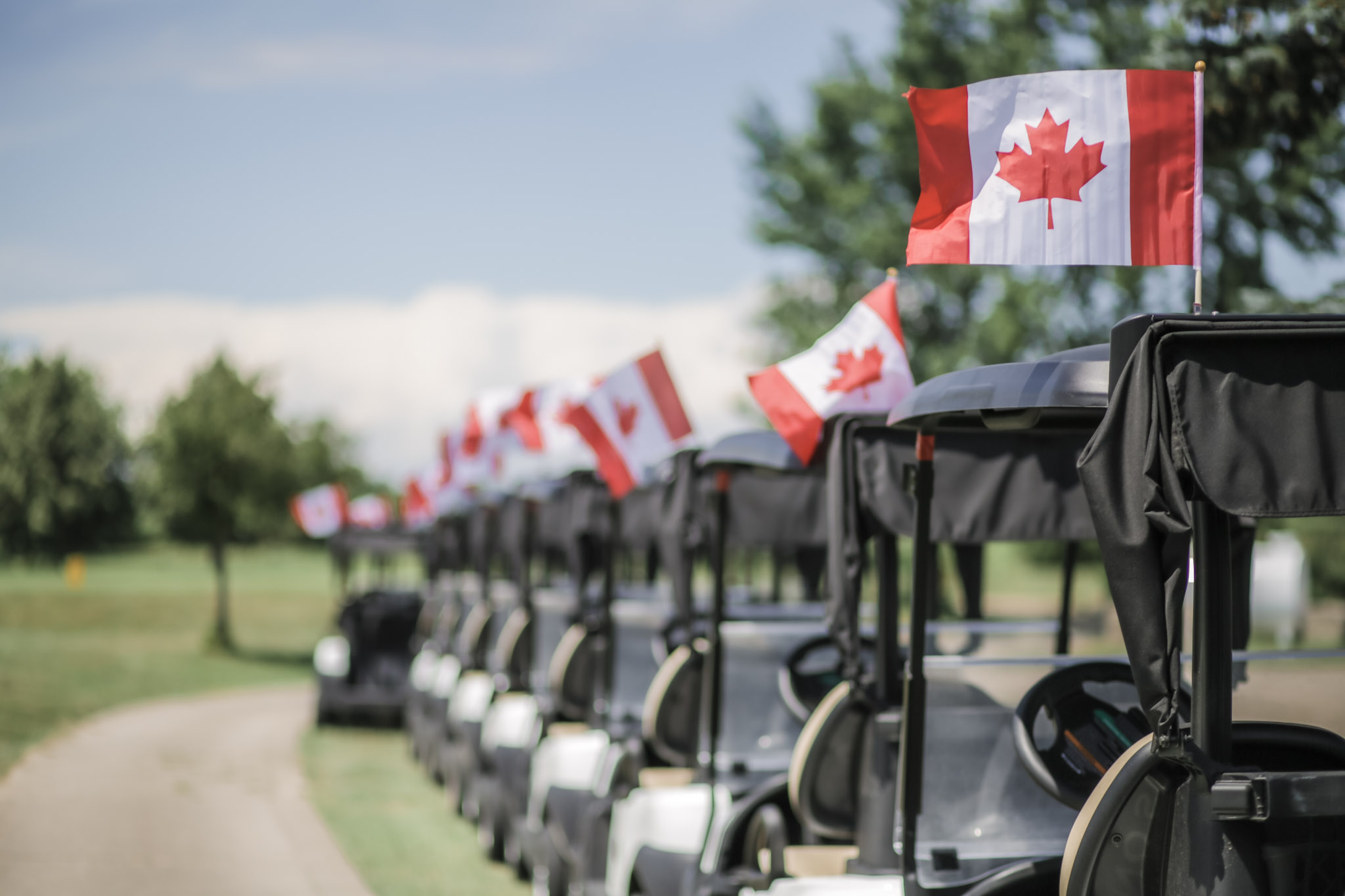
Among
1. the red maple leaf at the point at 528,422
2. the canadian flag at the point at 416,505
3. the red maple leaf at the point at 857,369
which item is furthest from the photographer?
the canadian flag at the point at 416,505

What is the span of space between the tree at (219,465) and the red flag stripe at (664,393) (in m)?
21.9

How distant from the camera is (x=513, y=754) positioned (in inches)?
357

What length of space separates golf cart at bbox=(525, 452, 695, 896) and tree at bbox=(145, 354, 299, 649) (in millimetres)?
20309

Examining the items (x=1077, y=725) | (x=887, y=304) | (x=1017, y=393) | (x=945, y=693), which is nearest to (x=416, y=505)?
(x=887, y=304)

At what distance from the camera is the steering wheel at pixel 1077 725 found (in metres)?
3.65

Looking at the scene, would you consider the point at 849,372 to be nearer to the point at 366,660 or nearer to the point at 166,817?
the point at 166,817

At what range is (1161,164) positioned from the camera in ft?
11.2

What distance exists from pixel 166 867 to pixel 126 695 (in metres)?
13.0

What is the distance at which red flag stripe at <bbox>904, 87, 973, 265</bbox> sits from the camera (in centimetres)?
353

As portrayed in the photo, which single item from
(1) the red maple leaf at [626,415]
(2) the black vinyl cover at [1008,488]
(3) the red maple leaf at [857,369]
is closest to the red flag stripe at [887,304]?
(3) the red maple leaf at [857,369]

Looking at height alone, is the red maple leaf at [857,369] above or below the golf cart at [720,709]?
above

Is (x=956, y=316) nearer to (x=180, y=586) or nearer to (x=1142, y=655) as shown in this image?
(x=1142, y=655)

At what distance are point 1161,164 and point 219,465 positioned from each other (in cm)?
2667

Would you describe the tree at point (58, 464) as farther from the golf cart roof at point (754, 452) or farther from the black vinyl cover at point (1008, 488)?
the black vinyl cover at point (1008, 488)
